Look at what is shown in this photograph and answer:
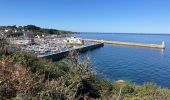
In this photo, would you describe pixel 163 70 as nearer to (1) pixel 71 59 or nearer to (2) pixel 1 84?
(1) pixel 71 59

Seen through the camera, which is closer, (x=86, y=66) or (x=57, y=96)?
(x=57, y=96)

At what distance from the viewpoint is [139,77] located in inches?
2463

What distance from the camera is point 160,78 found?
60.6 metres

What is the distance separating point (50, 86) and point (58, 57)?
78249 mm

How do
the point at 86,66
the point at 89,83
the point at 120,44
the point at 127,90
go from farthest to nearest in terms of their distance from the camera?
the point at 120,44 < the point at 86,66 < the point at 127,90 < the point at 89,83

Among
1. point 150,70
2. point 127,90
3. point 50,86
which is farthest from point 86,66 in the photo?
point 150,70

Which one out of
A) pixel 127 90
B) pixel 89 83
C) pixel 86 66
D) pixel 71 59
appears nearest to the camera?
pixel 89 83

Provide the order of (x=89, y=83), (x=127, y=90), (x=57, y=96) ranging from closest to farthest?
(x=57, y=96) < (x=89, y=83) < (x=127, y=90)

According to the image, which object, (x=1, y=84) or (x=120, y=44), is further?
(x=120, y=44)

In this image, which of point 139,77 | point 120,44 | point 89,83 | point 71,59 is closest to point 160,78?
point 139,77

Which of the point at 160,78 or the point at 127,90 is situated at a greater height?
the point at 127,90

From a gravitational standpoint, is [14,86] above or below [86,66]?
above

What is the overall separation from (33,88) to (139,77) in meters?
53.3

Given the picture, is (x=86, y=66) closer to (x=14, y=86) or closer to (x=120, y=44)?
(x=14, y=86)
